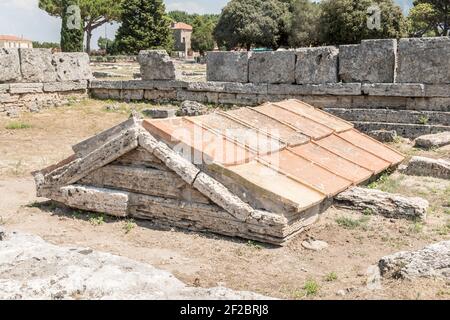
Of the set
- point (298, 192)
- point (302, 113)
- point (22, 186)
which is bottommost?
point (22, 186)

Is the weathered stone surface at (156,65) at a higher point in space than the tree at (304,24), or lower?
lower

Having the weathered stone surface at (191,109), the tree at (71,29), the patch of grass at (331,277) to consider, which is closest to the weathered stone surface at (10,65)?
the weathered stone surface at (191,109)

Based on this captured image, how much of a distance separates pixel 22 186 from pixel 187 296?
224 inches

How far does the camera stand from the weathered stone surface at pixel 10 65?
45.3 ft

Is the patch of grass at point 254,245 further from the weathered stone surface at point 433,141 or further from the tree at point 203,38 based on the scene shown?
the tree at point 203,38

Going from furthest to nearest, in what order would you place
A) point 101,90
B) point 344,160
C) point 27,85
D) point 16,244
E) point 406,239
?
point 101,90, point 27,85, point 344,160, point 406,239, point 16,244

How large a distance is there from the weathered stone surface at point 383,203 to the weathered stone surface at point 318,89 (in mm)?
6206

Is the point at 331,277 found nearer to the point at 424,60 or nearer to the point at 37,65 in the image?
the point at 424,60

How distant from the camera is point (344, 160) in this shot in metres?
7.10

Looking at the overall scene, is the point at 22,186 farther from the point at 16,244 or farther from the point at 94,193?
the point at 16,244

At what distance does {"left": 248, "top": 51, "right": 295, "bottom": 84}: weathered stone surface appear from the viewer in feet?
43.3

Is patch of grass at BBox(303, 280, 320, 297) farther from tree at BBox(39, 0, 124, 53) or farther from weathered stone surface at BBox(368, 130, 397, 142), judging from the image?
tree at BBox(39, 0, 124, 53)

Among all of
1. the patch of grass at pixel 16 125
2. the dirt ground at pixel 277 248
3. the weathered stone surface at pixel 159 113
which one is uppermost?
the weathered stone surface at pixel 159 113
